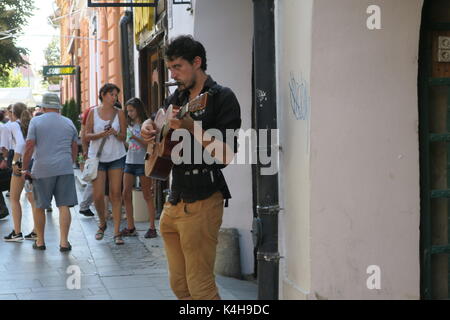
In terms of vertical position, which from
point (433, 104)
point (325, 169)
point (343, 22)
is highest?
point (343, 22)

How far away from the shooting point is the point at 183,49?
4465mm

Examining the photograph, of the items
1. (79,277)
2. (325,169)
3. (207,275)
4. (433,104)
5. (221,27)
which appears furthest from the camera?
(221,27)

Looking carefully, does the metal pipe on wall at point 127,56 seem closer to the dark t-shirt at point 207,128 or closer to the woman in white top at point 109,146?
the woman in white top at point 109,146

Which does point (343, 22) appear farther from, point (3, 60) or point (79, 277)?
point (3, 60)

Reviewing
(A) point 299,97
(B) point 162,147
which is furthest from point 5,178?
(A) point 299,97

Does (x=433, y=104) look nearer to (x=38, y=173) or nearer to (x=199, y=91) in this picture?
(x=199, y=91)

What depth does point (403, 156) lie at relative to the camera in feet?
15.9

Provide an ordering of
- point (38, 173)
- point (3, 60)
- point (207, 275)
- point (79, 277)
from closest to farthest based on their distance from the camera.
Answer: point (207, 275) < point (79, 277) < point (38, 173) < point (3, 60)

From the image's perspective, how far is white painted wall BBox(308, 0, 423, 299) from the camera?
470 cm

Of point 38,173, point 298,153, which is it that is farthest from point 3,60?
point 298,153

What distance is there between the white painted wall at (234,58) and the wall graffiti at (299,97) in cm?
246

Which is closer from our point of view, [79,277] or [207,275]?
[207,275]

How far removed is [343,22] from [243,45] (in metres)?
2.97

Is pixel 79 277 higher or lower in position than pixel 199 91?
lower
